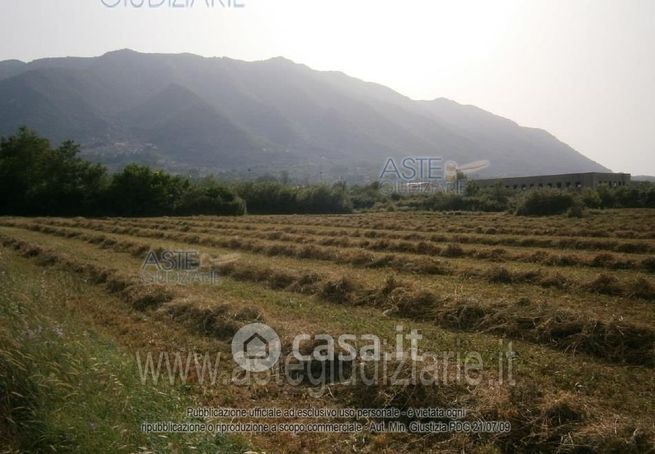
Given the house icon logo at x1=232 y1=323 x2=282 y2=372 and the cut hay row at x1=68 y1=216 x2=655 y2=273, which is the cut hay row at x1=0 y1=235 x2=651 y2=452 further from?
the cut hay row at x1=68 y1=216 x2=655 y2=273

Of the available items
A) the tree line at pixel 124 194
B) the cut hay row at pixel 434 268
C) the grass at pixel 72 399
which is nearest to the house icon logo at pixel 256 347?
the grass at pixel 72 399

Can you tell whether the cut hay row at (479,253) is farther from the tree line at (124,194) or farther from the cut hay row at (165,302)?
the tree line at (124,194)

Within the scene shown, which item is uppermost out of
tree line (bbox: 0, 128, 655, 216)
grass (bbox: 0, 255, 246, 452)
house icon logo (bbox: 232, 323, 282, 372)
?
tree line (bbox: 0, 128, 655, 216)

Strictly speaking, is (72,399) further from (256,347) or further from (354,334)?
(354,334)

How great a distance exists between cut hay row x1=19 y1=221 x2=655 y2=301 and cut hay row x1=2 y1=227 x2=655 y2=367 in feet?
14.1

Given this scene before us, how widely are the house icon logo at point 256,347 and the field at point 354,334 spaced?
241 millimetres

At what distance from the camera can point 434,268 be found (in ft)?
53.9

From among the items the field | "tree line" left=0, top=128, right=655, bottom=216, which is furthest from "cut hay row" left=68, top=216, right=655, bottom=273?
"tree line" left=0, top=128, right=655, bottom=216

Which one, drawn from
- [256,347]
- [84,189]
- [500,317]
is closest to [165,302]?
[256,347]

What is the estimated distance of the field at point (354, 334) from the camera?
5086 millimetres

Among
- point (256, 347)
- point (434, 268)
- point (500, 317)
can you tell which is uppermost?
point (434, 268)

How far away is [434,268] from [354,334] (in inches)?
338

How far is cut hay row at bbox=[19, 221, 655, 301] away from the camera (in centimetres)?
1269

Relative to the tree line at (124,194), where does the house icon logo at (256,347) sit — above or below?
below
